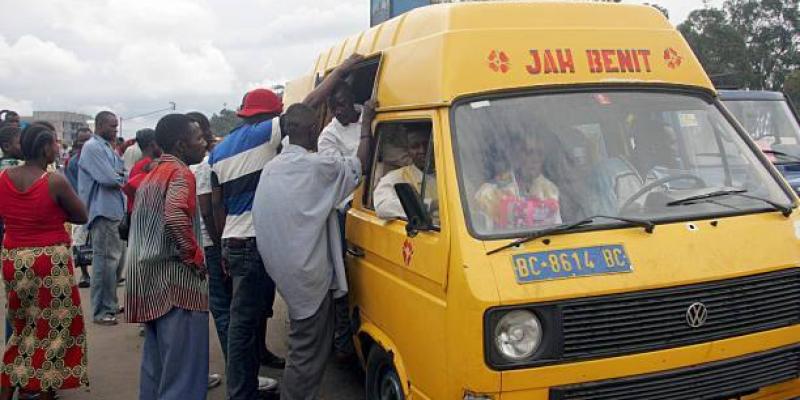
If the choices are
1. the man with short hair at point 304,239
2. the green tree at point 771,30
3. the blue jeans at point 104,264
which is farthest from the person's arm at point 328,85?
the green tree at point 771,30

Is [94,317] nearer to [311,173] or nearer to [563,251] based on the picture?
[311,173]

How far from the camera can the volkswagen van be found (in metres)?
2.67

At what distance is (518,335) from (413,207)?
0.77 metres

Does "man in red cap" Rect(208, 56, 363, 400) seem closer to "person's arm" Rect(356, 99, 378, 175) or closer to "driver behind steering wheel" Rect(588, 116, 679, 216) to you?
"person's arm" Rect(356, 99, 378, 175)

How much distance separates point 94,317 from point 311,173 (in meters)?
4.36

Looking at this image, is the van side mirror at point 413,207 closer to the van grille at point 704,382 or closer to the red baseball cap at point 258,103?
the van grille at point 704,382

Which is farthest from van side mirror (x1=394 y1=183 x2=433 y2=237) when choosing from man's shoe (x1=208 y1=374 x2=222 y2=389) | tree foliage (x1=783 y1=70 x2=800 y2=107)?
tree foliage (x1=783 y1=70 x2=800 y2=107)

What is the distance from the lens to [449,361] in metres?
2.76

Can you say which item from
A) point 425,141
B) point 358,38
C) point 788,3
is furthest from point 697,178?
point 788,3

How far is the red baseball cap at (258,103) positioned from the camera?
4.63m

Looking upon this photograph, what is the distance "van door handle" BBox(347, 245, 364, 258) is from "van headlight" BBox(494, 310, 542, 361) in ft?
4.78

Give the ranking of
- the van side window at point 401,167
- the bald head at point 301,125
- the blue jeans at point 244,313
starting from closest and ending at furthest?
the van side window at point 401,167 → the bald head at point 301,125 → the blue jeans at point 244,313

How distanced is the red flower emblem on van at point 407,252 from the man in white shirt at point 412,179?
19cm

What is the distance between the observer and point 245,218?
14.3 ft
